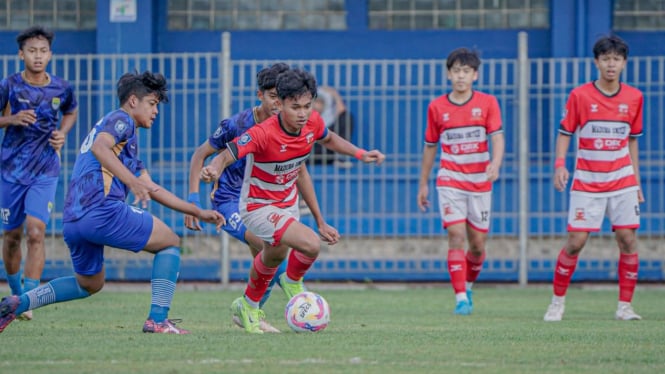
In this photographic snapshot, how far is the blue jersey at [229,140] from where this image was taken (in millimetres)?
8914

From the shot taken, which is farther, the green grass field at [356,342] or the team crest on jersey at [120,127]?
the team crest on jersey at [120,127]

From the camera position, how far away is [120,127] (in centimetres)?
760

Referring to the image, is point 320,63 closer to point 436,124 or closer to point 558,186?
point 436,124

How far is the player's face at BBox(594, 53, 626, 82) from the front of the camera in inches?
384

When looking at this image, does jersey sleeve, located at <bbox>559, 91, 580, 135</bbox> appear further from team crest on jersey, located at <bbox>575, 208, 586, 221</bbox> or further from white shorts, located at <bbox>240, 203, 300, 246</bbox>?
white shorts, located at <bbox>240, 203, 300, 246</bbox>

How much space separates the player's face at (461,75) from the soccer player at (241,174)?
2.28 meters

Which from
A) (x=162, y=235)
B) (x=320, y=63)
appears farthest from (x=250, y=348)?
(x=320, y=63)

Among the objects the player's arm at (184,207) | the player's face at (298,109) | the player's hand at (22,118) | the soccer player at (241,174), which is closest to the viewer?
the player's arm at (184,207)

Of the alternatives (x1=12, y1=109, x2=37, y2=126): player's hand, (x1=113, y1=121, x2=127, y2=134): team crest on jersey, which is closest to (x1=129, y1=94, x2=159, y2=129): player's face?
(x1=113, y1=121, x2=127, y2=134): team crest on jersey

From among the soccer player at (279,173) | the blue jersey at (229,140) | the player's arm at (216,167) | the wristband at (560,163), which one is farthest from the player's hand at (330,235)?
the wristband at (560,163)

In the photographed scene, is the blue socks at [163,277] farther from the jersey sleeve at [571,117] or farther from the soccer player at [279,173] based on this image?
the jersey sleeve at [571,117]

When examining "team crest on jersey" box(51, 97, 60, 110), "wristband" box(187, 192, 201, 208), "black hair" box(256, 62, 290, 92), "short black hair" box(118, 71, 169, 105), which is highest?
"black hair" box(256, 62, 290, 92)

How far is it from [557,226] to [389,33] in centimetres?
319

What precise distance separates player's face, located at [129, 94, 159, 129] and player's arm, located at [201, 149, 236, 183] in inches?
22.8
